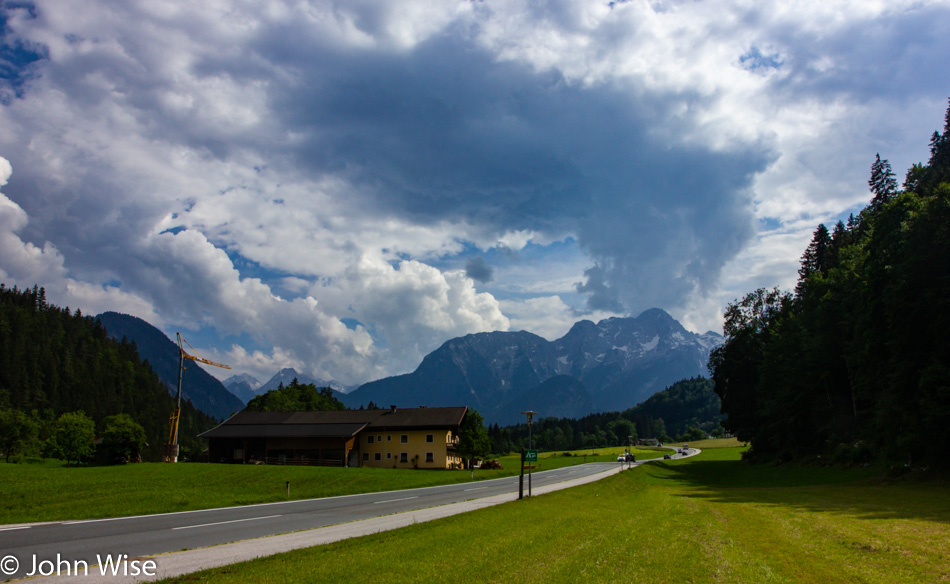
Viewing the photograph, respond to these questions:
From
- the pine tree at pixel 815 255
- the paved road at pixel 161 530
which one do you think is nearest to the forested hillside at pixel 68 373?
the paved road at pixel 161 530

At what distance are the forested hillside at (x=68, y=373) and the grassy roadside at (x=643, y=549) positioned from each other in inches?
4128

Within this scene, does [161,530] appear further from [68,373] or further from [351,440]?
[68,373]

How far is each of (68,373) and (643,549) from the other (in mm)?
163893

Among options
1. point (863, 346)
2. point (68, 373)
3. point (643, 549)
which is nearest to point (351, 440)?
point (863, 346)

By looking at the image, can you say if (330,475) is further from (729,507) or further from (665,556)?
(665,556)

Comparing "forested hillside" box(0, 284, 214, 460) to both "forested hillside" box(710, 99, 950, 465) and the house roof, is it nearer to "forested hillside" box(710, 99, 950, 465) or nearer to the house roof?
the house roof

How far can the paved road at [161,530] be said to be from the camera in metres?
12.5

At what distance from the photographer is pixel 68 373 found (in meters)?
137

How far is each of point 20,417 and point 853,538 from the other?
3937 inches

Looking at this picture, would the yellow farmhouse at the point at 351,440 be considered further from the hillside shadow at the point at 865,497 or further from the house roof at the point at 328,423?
the hillside shadow at the point at 865,497

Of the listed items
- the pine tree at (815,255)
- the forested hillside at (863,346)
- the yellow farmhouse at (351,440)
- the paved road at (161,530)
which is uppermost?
the pine tree at (815,255)

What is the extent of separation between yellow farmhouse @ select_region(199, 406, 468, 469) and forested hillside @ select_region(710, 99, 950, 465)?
3851 centimetres

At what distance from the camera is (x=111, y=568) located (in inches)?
430

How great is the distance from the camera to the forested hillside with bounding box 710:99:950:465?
2995cm
